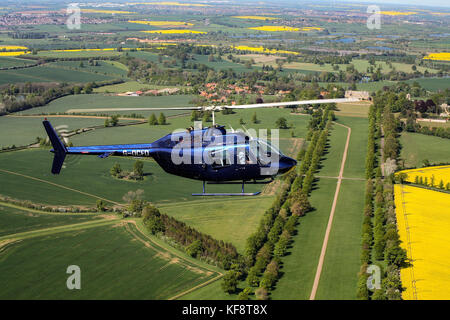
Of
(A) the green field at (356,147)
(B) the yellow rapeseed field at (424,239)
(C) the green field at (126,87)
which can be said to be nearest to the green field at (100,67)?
(C) the green field at (126,87)

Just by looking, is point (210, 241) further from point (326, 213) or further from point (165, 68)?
point (165, 68)

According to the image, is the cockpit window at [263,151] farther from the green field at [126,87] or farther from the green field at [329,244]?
the green field at [126,87]

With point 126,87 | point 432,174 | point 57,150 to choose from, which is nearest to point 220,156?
point 57,150

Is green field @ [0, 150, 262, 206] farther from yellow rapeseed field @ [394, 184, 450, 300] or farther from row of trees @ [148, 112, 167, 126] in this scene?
row of trees @ [148, 112, 167, 126]

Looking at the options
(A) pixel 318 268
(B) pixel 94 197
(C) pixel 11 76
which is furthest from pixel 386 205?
(C) pixel 11 76

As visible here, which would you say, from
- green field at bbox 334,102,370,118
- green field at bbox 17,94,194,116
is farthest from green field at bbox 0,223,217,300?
green field at bbox 334,102,370,118

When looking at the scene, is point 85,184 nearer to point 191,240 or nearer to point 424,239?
point 191,240
